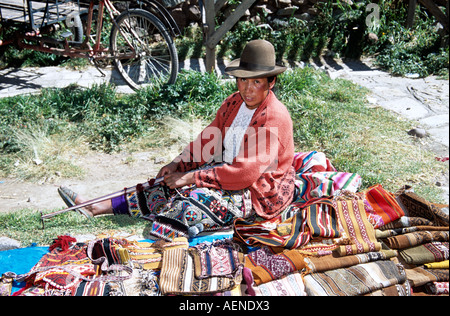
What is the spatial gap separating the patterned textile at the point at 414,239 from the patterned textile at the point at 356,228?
0.12 metres

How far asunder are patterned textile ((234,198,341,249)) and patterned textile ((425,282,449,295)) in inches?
23.0

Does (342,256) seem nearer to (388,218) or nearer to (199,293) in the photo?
(388,218)

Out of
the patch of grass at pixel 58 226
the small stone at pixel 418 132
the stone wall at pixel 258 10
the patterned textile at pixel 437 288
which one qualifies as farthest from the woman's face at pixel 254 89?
the stone wall at pixel 258 10

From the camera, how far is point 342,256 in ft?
8.46

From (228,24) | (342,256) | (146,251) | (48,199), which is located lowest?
(48,199)

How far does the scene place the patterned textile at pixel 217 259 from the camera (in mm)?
2463

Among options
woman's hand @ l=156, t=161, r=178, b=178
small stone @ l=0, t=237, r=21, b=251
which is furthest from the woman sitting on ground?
small stone @ l=0, t=237, r=21, b=251

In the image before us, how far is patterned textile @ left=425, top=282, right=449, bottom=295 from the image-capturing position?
2414mm

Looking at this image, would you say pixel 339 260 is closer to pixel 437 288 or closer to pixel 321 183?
pixel 437 288

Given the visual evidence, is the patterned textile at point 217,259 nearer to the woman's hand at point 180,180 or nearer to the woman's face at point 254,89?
the woman's hand at point 180,180

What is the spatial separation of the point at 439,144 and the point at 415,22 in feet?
13.8

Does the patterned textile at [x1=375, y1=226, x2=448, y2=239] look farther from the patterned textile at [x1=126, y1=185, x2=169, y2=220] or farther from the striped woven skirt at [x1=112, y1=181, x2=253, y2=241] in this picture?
the patterned textile at [x1=126, y1=185, x2=169, y2=220]

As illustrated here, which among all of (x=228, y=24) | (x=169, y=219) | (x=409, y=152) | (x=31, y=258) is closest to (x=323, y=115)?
(x=409, y=152)

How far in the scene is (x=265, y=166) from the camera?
9.50 feet
